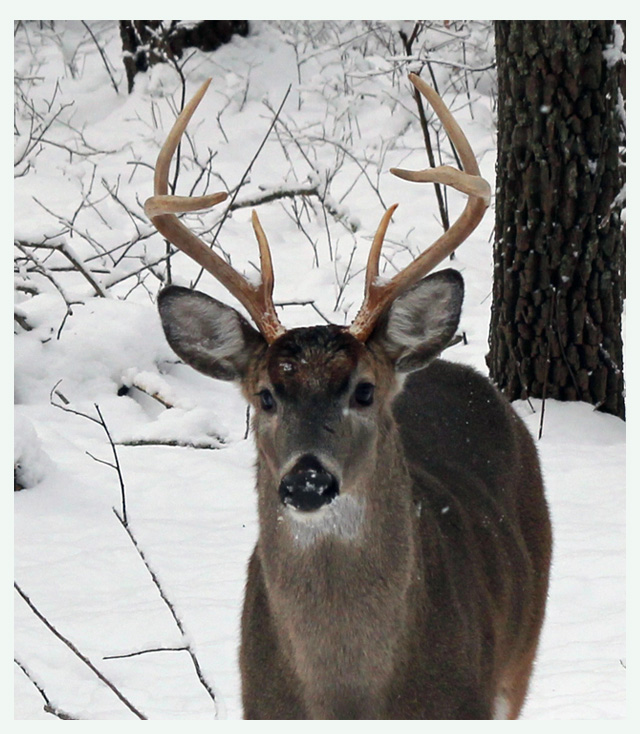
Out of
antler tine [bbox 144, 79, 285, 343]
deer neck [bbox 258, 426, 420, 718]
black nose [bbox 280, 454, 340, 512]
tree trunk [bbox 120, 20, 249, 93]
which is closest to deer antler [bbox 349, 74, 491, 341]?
antler tine [bbox 144, 79, 285, 343]

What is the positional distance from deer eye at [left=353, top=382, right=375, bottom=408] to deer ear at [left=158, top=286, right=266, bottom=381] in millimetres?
391

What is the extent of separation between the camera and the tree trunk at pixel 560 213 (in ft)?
21.4

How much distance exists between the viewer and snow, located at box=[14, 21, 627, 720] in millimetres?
4629

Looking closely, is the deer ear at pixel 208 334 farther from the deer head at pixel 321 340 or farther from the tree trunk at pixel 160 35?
the tree trunk at pixel 160 35

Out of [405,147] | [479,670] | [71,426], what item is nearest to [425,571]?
[479,670]

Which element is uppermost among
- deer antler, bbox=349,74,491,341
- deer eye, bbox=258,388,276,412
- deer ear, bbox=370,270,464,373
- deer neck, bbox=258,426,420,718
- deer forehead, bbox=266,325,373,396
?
deer antler, bbox=349,74,491,341

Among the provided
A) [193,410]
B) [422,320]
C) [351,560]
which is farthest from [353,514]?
[193,410]

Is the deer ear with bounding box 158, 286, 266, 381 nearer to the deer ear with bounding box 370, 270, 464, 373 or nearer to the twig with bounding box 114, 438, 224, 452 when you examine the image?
the deer ear with bounding box 370, 270, 464, 373

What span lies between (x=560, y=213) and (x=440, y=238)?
3521mm

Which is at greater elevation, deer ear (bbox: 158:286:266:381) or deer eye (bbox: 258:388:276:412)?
deer ear (bbox: 158:286:266:381)

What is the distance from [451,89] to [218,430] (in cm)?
623

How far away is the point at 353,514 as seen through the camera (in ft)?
10.5

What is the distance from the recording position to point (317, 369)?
314 cm

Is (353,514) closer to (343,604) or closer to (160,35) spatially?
(343,604)
